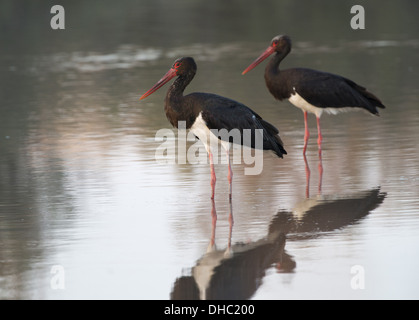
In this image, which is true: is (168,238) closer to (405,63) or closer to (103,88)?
(103,88)

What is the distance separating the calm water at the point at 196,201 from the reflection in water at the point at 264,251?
0.6 inches

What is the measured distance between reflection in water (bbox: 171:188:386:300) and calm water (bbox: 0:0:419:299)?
16mm

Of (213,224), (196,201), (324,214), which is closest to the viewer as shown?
(213,224)

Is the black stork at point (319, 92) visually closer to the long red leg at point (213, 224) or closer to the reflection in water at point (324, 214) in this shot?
the reflection in water at point (324, 214)

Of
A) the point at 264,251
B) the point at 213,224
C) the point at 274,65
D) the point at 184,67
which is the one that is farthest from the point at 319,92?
the point at 264,251

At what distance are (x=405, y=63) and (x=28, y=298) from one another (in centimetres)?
1455

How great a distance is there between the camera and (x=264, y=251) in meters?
6.40

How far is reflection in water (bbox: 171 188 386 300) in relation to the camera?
222 inches

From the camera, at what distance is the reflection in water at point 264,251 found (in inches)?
222

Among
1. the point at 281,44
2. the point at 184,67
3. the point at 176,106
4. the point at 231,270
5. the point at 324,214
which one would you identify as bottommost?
the point at 231,270

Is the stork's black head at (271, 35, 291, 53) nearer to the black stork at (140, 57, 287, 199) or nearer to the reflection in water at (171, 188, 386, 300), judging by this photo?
the black stork at (140, 57, 287, 199)

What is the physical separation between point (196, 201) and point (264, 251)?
5.99 feet

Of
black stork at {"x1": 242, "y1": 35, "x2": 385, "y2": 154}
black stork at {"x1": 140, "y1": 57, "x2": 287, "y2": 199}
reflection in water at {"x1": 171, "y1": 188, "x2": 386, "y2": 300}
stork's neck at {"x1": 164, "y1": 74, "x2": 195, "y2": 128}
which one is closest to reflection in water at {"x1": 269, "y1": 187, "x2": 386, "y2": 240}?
reflection in water at {"x1": 171, "y1": 188, "x2": 386, "y2": 300}

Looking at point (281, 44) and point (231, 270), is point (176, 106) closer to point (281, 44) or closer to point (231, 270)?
point (231, 270)
